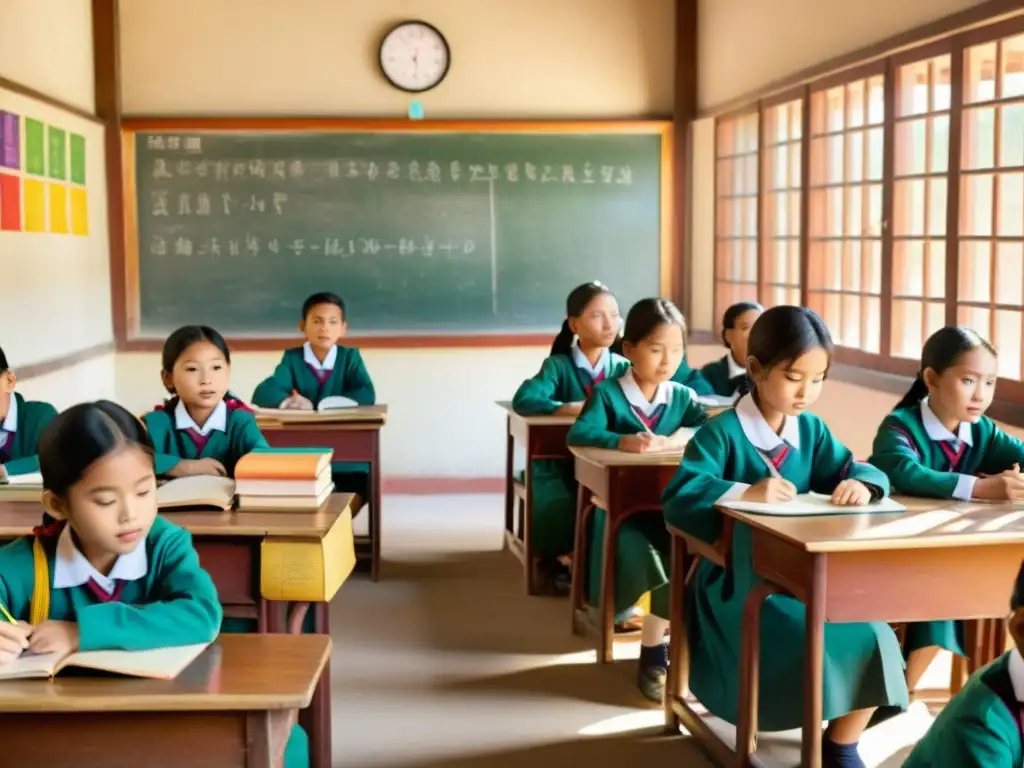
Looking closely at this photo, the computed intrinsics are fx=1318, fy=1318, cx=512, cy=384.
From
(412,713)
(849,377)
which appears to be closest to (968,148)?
(849,377)

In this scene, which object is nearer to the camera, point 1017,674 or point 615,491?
point 1017,674

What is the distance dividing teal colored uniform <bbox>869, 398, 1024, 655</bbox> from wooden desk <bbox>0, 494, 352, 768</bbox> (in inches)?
52.8

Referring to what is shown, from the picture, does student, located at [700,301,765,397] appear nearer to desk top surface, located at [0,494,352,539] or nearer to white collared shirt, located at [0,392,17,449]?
desk top surface, located at [0,494,352,539]

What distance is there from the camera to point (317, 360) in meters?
5.44

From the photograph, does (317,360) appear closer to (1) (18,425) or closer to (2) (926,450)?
(1) (18,425)

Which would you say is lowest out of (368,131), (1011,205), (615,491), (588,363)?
(615,491)

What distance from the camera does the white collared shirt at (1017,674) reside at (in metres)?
1.51

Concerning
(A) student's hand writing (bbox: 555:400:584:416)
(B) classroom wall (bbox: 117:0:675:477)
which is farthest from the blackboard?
(A) student's hand writing (bbox: 555:400:584:416)

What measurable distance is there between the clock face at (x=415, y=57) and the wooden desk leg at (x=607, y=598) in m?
3.78

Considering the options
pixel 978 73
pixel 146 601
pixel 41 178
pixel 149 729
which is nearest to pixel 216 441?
pixel 146 601

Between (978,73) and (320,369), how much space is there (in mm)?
2739

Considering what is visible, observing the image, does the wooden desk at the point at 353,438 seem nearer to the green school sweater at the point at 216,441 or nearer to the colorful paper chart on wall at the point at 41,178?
the green school sweater at the point at 216,441

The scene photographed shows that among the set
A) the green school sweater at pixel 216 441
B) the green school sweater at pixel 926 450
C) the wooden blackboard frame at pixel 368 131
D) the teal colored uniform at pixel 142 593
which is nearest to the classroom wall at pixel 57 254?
the wooden blackboard frame at pixel 368 131

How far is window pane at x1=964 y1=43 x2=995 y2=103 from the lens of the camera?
171 inches
